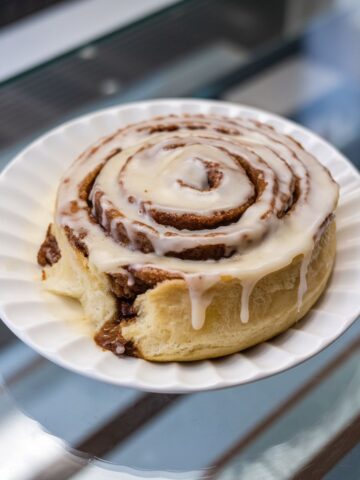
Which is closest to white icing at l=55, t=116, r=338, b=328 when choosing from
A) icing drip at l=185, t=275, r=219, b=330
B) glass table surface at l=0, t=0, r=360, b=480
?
icing drip at l=185, t=275, r=219, b=330

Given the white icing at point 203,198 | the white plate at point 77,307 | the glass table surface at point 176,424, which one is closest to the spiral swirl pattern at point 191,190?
the white icing at point 203,198

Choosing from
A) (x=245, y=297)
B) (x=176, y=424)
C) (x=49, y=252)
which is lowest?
(x=176, y=424)

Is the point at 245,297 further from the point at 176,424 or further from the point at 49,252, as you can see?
the point at 49,252

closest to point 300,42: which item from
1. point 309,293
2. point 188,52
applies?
point 188,52

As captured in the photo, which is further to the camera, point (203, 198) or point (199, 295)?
point (203, 198)

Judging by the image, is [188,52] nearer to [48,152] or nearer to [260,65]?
[260,65]

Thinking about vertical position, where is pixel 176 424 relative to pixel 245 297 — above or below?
below

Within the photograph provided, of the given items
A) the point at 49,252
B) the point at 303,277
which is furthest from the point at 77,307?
the point at 303,277

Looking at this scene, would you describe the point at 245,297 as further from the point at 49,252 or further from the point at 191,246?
the point at 49,252

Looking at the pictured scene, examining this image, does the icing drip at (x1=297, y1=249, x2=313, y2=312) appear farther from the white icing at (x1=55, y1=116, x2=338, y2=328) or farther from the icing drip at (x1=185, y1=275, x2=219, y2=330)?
the icing drip at (x1=185, y1=275, x2=219, y2=330)
